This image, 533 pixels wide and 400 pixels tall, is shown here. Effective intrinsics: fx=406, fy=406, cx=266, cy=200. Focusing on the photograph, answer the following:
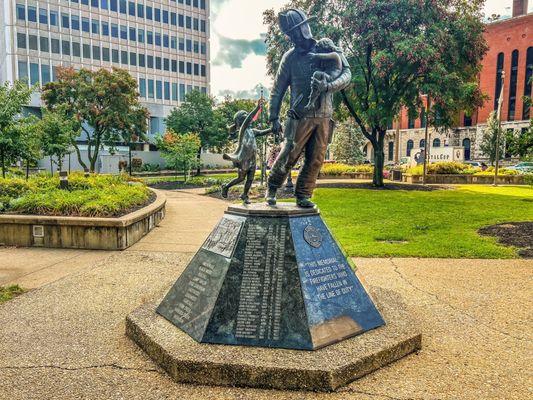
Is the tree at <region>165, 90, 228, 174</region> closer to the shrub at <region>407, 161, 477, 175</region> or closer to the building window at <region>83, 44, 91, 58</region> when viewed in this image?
the building window at <region>83, 44, 91, 58</region>

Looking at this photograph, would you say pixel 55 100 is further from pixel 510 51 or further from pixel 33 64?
pixel 510 51

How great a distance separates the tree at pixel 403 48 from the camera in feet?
61.7

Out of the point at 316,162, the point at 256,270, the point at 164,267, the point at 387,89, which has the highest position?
the point at 387,89

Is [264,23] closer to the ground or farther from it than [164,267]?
farther from it

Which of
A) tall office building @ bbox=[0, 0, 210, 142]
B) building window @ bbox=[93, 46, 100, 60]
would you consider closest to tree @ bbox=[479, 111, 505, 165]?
tall office building @ bbox=[0, 0, 210, 142]

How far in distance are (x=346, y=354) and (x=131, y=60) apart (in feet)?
200

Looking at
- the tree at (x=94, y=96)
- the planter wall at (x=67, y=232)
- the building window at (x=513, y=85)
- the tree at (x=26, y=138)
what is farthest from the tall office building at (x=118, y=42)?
the building window at (x=513, y=85)

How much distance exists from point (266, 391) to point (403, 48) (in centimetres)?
1790

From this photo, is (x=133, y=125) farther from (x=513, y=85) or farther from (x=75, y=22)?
(x=513, y=85)

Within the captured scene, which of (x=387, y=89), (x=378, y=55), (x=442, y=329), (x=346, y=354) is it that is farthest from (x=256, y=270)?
(x=387, y=89)

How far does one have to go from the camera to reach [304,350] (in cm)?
362

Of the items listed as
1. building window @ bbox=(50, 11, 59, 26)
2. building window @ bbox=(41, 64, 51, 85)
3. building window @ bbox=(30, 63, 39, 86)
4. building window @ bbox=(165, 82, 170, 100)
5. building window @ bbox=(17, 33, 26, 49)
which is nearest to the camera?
building window @ bbox=(17, 33, 26, 49)

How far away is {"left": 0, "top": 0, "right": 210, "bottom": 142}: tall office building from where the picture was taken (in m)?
47.9

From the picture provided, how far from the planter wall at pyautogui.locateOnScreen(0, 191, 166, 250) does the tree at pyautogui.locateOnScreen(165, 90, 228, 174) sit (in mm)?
33266
